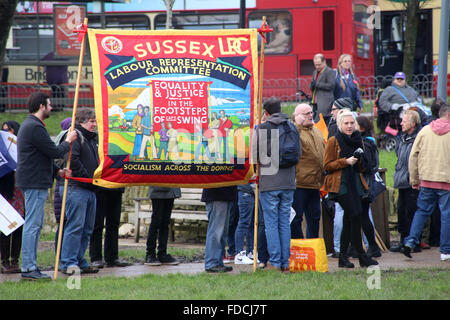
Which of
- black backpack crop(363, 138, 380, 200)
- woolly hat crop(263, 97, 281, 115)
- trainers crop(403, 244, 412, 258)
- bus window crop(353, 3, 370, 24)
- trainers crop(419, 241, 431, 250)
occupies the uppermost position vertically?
bus window crop(353, 3, 370, 24)

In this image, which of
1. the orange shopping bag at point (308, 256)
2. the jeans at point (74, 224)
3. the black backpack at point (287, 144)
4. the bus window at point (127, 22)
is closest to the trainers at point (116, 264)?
the jeans at point (74, 224)

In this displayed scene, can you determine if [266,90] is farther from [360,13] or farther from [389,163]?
[389,163]

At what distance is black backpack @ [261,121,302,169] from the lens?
8.75 meters

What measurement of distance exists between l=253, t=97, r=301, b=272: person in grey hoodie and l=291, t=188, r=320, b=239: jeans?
0.83 meters

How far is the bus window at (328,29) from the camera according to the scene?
21.4 m

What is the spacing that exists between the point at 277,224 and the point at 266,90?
12126mm

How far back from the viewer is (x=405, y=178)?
35.3 ft

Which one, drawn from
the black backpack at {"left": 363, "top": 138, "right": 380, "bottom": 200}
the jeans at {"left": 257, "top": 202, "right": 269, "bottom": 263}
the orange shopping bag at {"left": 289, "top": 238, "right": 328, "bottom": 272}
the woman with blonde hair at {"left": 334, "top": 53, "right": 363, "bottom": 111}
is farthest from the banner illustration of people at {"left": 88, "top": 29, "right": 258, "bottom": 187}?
the woman with blonde hair at {"left": 334, "top": 53, "right": 363, "bottom": 111}

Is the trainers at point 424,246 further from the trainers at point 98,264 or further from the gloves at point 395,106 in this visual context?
the gloves at point 395,106

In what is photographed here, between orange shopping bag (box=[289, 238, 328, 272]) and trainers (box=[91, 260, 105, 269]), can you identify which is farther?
trainers (box=[91, 260, 105, 269])

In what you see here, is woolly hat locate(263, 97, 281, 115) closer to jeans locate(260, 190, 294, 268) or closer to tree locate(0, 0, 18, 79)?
jeans locate(260, 190, 294, 268)

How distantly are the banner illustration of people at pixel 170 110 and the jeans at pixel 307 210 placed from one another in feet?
3.84

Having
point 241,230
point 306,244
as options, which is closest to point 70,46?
point 241,230
